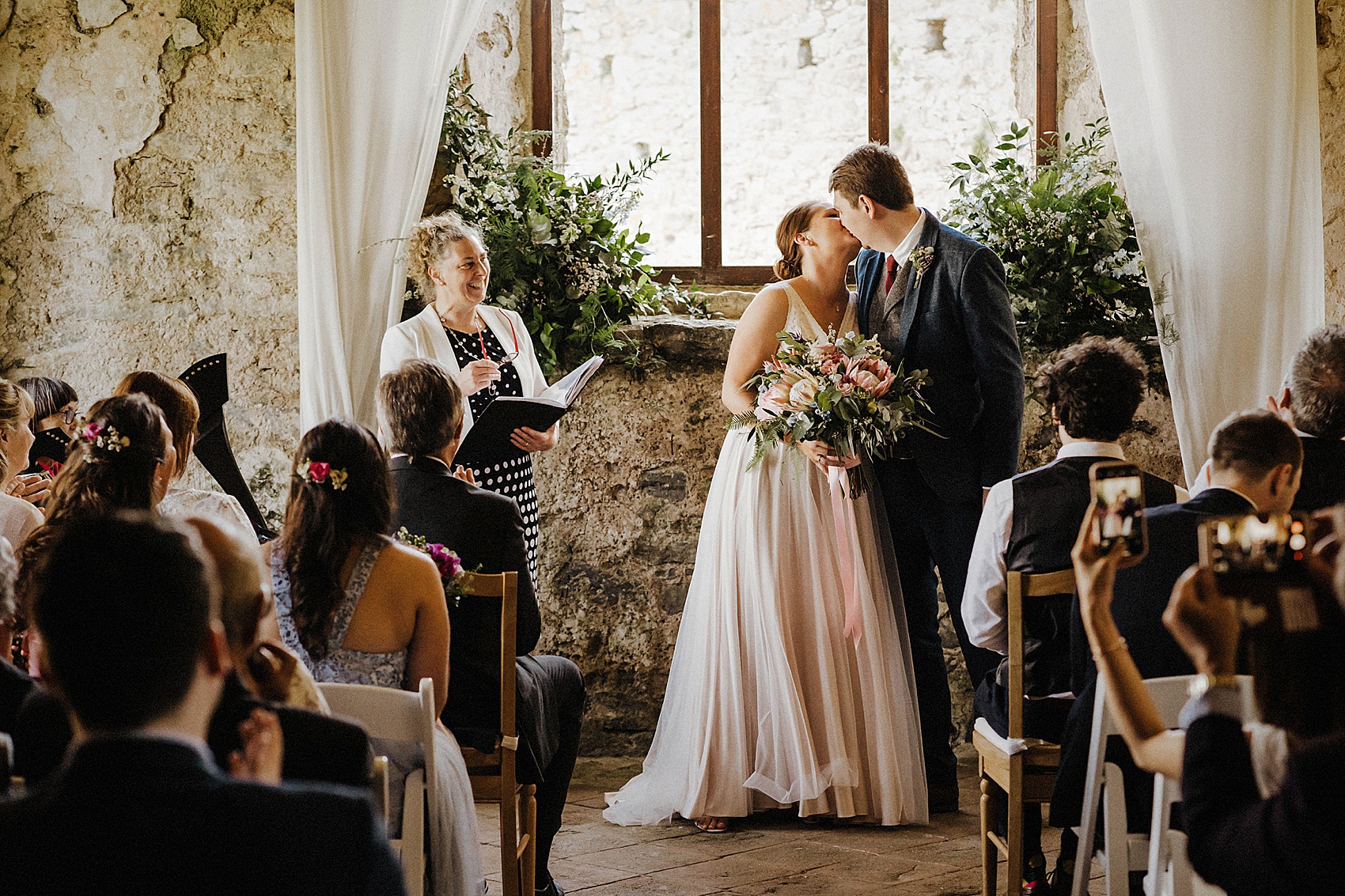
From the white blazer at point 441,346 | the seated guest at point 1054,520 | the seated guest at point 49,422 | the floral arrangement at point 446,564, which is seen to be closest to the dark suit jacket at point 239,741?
the floral arrangement at point 446,564

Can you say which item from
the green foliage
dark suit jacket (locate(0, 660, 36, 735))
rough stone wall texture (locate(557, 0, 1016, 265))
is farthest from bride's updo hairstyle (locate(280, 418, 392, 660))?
rough stone wall texture (locate(557, 0, 1016, 265))

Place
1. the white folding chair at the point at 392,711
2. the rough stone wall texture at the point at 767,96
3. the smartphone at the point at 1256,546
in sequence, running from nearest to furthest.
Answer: the smartphone at the point at 1256,546
the white folding chair at the point at 392,711
the rough stone wall texture at the point at 767,96

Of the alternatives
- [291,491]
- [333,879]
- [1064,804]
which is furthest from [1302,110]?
[333,879]

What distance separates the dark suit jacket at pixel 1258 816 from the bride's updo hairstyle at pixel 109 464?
2.00 meters

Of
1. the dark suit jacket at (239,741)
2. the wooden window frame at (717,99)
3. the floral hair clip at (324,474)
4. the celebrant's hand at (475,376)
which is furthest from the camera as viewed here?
the wooden window frame at (717,99)

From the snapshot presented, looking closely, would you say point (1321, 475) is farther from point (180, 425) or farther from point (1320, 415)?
point (180, 425)

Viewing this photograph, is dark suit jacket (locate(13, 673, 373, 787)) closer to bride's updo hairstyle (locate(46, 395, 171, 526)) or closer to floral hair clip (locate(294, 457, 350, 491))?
floral hair clip (locate(294, 457, 350, 491))

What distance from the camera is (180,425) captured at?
9.37 feet

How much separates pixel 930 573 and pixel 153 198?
2.85m

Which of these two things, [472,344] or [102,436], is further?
[472,344]

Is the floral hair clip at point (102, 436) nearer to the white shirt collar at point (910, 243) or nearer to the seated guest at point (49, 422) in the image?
the seated guest at point (49, 422)

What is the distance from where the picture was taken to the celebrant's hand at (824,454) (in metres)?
3.59

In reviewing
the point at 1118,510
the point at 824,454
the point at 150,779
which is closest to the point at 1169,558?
the point at 1118,510

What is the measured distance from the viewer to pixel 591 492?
179 inches
